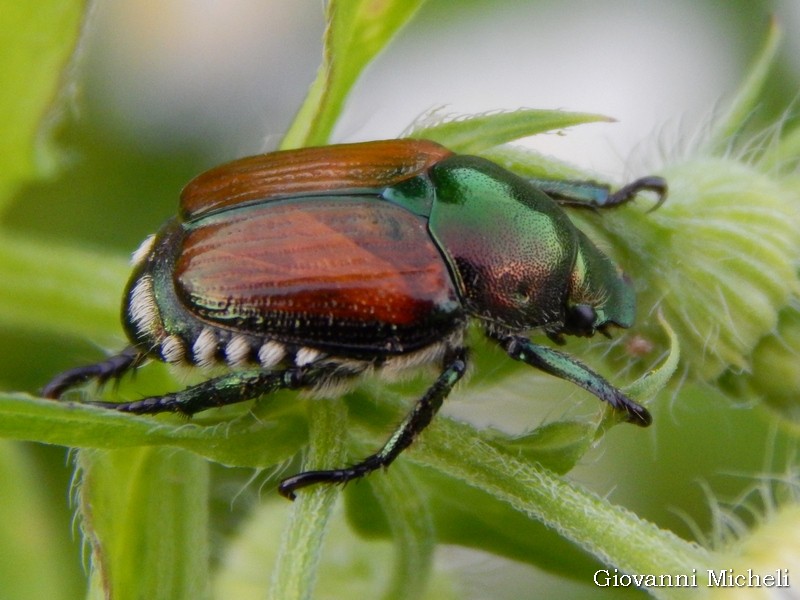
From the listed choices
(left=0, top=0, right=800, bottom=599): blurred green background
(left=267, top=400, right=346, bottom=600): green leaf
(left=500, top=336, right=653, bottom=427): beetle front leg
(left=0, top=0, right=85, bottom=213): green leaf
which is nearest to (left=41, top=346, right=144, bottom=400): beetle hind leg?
(left=267, top=400, right=346, bottom=600): green leaf

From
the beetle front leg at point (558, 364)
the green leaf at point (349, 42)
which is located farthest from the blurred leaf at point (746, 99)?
the green leaf at point (349, 42)

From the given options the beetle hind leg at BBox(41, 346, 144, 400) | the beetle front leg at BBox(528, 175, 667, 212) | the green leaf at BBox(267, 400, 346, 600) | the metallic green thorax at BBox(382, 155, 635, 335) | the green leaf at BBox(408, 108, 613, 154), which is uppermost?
the green leaf at BBox(408, 108, 613, 154)

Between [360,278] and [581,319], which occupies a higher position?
[360,278]

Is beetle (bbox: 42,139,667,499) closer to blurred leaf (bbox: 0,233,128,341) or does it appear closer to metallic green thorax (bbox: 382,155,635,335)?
metallic green thorax (bbox: 382,155,635,335)

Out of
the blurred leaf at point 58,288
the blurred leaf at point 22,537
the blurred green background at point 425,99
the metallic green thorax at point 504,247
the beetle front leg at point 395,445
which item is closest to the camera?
the beetle front leg at point 395,445

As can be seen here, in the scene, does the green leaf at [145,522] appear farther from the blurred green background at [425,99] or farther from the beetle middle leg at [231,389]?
the blurred green background at [425,99]

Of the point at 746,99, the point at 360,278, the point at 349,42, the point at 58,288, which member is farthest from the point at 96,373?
the point at 746,99

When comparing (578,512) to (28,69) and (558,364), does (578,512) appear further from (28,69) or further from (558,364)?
(28,69)
